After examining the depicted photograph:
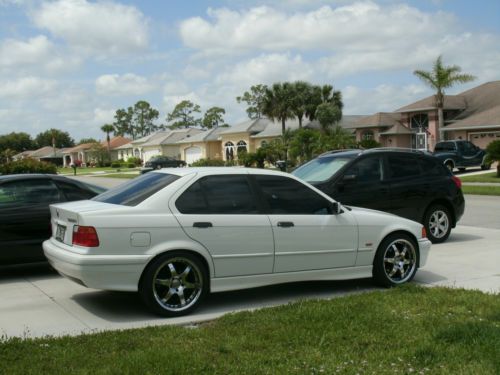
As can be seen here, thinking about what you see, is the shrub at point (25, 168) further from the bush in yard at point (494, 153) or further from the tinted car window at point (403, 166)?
the tinted car window at point (403, 166)

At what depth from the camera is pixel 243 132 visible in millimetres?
66312

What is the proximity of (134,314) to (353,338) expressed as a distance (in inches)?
94.6

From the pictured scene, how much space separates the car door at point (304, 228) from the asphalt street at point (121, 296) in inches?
17.6

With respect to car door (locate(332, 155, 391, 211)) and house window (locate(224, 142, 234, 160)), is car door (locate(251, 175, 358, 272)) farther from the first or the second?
house window (locate(224, 142, 234, 160))

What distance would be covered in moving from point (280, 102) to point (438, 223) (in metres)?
49.6

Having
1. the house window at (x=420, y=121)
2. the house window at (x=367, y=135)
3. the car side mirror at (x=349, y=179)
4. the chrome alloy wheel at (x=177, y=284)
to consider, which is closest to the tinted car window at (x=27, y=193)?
the chrome alloy wheel at (x=177, y=284)

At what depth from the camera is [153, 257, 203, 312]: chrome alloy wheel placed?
6.34 metres

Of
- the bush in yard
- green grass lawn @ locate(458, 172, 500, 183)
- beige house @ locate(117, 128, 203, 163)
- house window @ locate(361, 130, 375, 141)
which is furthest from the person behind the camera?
beige house @ locate(117, 128, 203, 163)

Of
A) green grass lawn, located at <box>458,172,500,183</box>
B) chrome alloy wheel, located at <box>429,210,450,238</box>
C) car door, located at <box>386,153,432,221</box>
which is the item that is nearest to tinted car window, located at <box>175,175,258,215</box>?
car door, located at <box>386,153,432,221</box>

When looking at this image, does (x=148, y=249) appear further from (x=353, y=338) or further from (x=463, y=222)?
(x=463, y=222)

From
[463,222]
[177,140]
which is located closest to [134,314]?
[463,222]

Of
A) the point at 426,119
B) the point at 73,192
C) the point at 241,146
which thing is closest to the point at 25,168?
the point at 73,192

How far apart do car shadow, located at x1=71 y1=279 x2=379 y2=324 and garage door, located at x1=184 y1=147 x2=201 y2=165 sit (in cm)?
6714

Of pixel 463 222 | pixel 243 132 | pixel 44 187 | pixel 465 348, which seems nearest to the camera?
pixel 465 348
